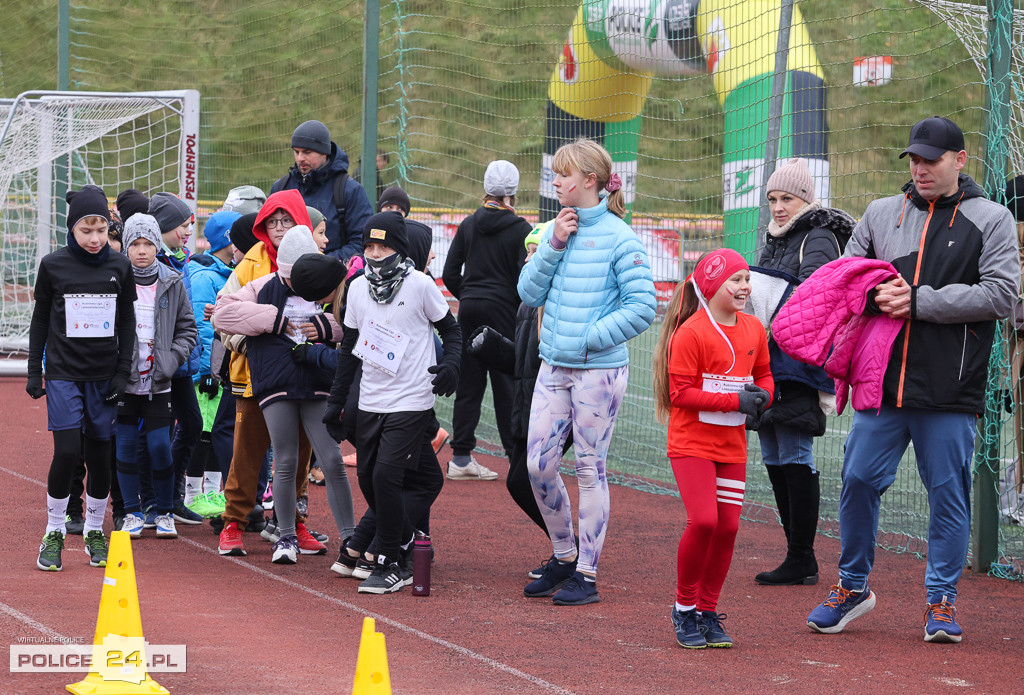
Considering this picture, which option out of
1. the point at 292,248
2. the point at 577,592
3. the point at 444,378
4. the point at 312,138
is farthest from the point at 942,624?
the point at 312,138

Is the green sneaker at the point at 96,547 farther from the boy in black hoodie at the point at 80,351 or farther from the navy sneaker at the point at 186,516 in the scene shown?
the navy sneaker at the point at 186,516

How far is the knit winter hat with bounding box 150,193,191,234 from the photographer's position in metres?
7.61

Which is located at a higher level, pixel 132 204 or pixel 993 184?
pixel 993 184

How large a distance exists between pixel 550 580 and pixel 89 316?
8.81ft

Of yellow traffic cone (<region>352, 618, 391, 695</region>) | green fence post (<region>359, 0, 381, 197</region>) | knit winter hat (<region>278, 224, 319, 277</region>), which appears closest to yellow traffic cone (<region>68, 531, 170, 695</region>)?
yellow traffic cone (<region>352, 618, 391, 695</region>)

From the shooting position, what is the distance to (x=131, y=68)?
68.2 feet

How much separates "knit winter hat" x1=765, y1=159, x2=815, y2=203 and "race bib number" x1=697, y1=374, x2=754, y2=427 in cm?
153

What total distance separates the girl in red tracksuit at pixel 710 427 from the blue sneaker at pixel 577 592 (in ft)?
2.44

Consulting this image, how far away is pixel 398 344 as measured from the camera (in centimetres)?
597

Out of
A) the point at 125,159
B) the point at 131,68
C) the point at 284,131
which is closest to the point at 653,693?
the point at 125,159

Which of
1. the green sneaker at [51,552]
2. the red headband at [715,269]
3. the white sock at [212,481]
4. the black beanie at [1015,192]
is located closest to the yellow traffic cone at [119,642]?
the green sneaker at [51,552]

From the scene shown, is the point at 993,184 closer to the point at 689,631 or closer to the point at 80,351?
the point at 689,631

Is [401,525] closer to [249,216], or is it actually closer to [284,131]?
[249,216]

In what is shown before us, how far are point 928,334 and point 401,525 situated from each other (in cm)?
261
